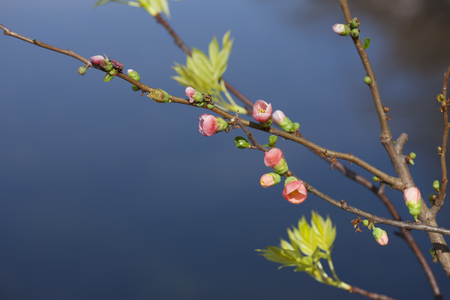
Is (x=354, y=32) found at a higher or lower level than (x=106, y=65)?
higher

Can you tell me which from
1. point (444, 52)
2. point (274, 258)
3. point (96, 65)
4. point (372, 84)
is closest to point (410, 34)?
point (444, 52)

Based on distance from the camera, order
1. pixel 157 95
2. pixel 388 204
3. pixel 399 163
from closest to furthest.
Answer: pixel 157 95
pixel 399 163
pixel 388 204

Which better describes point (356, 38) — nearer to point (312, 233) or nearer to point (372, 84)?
point (372, 84)

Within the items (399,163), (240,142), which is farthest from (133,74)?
(399,163)

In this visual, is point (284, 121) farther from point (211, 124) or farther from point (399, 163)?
point (399, 163)

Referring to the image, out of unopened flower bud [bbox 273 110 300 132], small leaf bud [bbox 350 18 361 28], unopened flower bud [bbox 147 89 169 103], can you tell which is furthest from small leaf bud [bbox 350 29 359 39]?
unopened flower bud [bbox 147 89 169 103]

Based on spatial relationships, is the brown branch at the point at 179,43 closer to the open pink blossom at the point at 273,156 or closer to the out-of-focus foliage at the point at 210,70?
the out-of-focus foliage at the point at 210,70
